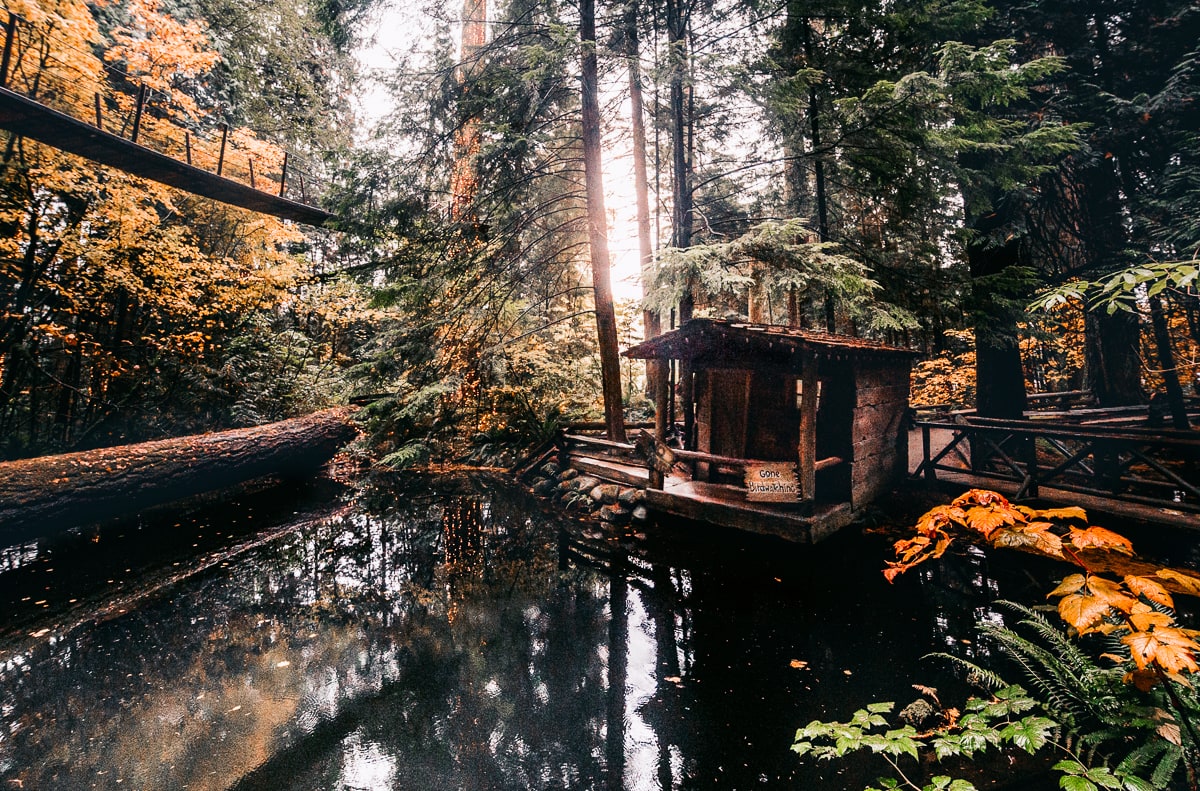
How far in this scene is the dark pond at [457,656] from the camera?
3.43 metres

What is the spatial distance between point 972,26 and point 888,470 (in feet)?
29.7

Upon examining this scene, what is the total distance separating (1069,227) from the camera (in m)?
10.2

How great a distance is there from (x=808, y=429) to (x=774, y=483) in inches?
43.3

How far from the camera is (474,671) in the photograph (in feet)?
14.9

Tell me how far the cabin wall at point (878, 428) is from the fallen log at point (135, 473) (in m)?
14.0

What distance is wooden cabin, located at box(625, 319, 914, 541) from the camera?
7.07 metres

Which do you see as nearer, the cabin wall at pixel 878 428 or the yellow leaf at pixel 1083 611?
the yellow leaf at pixel 1083 611

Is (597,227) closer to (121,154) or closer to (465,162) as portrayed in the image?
(465,162)

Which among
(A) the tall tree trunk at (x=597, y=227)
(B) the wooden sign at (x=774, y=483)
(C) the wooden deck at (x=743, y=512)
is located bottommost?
(C) the wooden deck at (x=743, y=512)

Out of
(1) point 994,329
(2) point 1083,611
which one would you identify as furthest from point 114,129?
(1) point 994,329

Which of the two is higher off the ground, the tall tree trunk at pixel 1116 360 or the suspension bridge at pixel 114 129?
the suspension bridge at pixel 114 129

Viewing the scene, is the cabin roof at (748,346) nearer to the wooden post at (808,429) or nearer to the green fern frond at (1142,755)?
the wooden post at (808,429)

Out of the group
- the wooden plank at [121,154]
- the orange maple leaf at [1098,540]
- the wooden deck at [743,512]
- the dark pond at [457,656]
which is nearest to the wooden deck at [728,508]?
the wooden deck at [743,512]

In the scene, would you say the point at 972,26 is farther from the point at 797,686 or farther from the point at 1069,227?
the point at 797,686
